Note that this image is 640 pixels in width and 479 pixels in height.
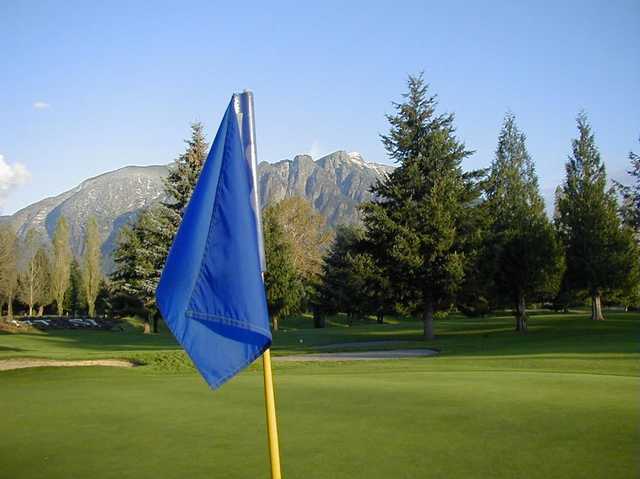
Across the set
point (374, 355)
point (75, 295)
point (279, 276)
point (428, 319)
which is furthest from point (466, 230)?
point (75, 295)

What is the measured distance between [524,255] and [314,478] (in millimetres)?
39024

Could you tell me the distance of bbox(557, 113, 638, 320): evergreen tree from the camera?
1813 inches

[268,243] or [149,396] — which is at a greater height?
[268,243]

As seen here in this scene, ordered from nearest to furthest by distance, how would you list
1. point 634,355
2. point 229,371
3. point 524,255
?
point 229,371 < point 634,355 < point 524,255

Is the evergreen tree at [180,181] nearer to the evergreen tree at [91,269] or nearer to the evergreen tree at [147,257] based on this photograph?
the evergreen tree at [147,257]

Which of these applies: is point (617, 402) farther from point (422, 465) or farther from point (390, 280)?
point (390, 280)

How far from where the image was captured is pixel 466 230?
126 ft

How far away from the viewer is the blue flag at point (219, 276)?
396cm

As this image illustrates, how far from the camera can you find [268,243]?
61.9 m

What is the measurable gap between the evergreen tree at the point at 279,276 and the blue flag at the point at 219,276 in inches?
2099

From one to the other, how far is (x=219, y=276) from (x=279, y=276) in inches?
2188

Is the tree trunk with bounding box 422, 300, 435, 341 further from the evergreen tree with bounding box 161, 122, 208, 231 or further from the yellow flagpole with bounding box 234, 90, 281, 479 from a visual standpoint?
the yellow flagpole with bounding box 234, 90, 281, 479

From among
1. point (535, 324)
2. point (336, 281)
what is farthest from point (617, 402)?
point (336, 281)

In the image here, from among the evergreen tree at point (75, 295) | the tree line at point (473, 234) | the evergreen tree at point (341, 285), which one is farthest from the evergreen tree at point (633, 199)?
the evergreen tree at point (75, 295)
